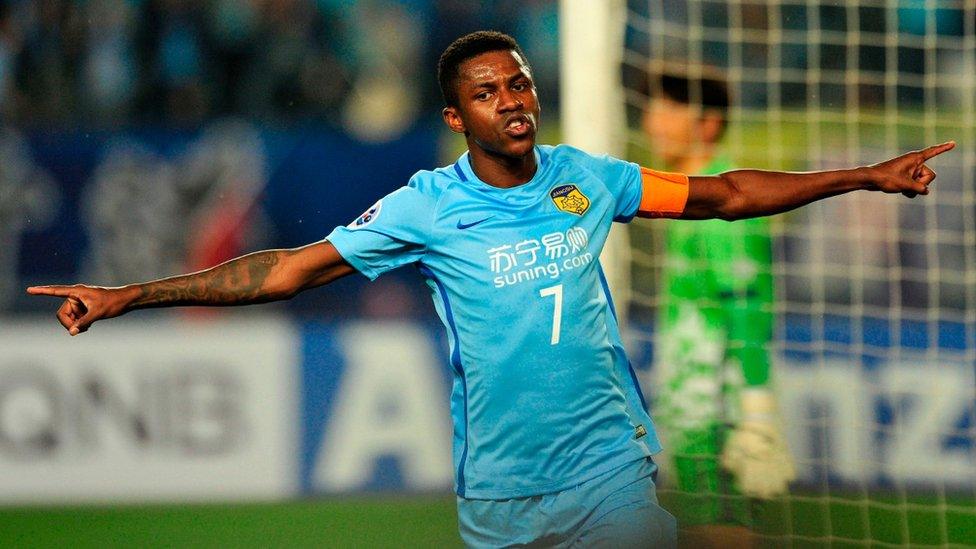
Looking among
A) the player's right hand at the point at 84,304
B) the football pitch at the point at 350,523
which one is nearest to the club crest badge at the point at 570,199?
the player's right hand at the point at 84,304

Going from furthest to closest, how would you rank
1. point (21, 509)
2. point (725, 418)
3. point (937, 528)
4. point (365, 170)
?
point (365, 170)
point (21, 509)
point (937, 528)
point (725, 418)

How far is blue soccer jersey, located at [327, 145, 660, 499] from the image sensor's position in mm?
3986

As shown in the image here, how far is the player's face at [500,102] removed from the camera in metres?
4.00

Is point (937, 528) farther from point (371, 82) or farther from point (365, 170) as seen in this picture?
point (371, 82)

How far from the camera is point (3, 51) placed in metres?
10.1

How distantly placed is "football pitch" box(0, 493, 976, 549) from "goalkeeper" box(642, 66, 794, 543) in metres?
0.65

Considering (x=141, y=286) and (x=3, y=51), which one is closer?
(x=141, y=286)

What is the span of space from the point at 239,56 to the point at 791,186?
678 cm

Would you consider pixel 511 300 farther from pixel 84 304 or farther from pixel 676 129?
pixel 676 129

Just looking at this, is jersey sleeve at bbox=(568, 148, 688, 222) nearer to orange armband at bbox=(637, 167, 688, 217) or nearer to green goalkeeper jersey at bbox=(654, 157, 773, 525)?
orange armband at bbox=(637, 167, 688, 217)

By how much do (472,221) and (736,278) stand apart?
8.12 feet

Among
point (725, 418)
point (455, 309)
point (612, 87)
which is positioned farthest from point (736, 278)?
point (455, 309)

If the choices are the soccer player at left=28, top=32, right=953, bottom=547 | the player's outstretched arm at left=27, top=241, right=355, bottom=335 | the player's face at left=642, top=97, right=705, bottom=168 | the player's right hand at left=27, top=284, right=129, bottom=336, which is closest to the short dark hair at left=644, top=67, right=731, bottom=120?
the player's face at left=642, top=97, right=705, bottom=168

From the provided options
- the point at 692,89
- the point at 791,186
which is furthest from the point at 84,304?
the point at 692,89
